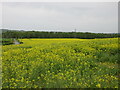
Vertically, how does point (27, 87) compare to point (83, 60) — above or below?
below

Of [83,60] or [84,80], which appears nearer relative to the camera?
[84,80]

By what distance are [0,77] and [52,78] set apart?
253cm

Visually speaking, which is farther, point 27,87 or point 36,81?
point 36,81

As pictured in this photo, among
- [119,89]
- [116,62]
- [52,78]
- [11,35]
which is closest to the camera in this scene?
[119,89]

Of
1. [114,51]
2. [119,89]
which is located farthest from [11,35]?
[119,89]

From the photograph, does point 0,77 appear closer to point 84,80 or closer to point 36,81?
point 36,81

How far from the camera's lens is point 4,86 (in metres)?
6.03

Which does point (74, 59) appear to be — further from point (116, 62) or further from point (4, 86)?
point (4, 86)

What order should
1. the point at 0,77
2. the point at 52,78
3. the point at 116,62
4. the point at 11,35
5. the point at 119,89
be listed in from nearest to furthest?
the point at 119,89 < the point at 52,78 < the point at 0,77 < the point at 116,62 < the point at 11,35

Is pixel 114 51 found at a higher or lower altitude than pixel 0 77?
higher

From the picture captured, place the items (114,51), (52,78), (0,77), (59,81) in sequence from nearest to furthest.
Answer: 1. (59,81)
2. (52,78)
3. (0,77)
4. (114,51)

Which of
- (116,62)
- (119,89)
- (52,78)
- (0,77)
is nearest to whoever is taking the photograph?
(119,89)

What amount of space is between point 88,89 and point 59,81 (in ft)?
3.68

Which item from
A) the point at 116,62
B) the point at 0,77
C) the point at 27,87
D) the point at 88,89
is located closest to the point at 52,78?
the point at 27,87
